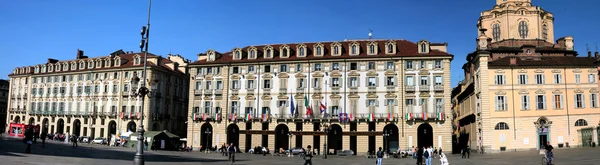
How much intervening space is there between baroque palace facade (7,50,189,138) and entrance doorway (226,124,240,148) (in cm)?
1434

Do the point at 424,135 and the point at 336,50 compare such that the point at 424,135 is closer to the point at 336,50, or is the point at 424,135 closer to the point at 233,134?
the point at 336,50

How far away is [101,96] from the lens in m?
78.2

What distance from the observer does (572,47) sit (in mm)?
69438

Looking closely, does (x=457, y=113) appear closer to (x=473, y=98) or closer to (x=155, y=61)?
(x=473, y=98)

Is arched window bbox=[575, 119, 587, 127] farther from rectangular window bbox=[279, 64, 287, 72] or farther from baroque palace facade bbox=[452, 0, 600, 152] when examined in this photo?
rectangular window bbox=[279, 64, 287, 72]

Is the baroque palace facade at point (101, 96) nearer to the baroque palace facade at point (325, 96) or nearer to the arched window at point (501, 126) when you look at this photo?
the baroque palace facade at point (325, 96)

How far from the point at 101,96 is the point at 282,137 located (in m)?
31.9

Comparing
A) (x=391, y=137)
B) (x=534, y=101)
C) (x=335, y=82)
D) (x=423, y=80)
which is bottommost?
(x=391, y=137)

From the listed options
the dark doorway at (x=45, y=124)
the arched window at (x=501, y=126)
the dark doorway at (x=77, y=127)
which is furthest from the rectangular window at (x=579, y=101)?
the dark doorway at (x=45, y=124)

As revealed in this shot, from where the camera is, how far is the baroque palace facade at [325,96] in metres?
58.9

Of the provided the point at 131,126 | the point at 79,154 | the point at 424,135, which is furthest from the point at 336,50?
the point at 79,154

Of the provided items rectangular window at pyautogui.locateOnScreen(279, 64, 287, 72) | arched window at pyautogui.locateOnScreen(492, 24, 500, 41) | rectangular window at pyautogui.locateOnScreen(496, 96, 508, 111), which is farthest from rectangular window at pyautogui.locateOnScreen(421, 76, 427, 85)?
arched window at pyautogui.locateOnScreen(492, 24, 500, 41)

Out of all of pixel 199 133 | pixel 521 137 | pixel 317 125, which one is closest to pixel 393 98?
pixel 317 125

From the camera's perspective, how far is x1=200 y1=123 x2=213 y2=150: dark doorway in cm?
6692
